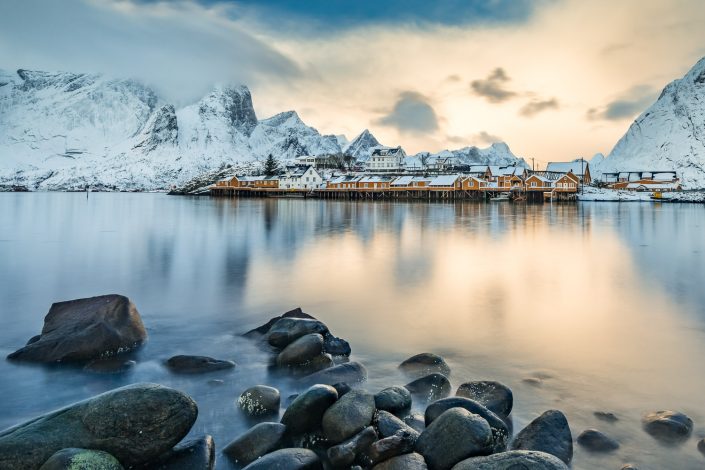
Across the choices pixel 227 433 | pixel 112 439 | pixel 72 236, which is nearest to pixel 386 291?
pixel 227 433

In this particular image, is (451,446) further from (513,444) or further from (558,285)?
(558,285)

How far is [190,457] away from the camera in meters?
4.58

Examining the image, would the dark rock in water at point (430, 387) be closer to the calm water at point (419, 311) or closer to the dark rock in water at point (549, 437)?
the calm water at point (419, 311)

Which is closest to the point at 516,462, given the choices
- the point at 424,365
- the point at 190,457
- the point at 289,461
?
the point at 289,461

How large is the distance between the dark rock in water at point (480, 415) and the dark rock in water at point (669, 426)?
1746 mm

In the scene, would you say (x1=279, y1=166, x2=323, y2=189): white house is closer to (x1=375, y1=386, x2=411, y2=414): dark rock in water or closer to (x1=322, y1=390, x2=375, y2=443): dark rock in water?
(x1=375, y1=386, x2=411, y2=414): dark rock in water

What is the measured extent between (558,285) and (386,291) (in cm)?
574

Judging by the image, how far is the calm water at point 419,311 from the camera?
6.55 m

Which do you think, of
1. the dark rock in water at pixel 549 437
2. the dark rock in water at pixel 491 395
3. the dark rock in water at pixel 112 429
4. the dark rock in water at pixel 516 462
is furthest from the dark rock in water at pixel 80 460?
the dark rock in water at pixel 491 395

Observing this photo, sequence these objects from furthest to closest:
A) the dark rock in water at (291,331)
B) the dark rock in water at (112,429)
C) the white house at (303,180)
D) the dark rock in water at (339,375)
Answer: the white house at (303,180) < the dark rock in water at (291,331) < the dark rock in water at (339,375) < the dark rock in water at (112,429)

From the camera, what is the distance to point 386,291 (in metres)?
14.0

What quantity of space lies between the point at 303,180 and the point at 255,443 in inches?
4079

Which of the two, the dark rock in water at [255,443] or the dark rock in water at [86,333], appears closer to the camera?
the dark rock in water at [255,443]

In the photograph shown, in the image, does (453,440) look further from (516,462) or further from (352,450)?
(352,450)
